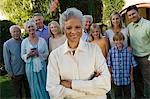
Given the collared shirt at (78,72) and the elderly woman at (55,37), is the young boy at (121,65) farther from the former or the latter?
the collared shirt at (78,72)

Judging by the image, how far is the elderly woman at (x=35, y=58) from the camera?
247 inches

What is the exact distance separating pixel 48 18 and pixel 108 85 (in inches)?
545

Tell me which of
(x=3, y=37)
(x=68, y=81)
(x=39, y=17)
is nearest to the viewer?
(x=68, y=81)

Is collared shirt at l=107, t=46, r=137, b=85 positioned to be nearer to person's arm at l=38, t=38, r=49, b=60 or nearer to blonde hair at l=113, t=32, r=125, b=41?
blonde hair at l=113, t=32, r=125, b=41

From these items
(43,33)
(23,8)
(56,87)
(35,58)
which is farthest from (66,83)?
(23,8)

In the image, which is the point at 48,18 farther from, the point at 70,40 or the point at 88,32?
the point at 70,40

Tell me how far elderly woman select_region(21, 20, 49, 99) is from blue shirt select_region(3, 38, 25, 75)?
0.21 meters

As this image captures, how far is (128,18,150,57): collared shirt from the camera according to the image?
5992 millimetres

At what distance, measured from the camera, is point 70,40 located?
2.95m

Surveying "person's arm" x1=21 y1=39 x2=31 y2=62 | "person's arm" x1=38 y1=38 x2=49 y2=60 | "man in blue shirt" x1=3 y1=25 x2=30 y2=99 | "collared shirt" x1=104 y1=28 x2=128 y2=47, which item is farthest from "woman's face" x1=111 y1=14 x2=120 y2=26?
"man in blue shirt" x1=3 y1=25 x2=30 y2=99

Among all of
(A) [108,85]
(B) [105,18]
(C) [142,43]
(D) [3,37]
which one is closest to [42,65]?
(C) [142,43]

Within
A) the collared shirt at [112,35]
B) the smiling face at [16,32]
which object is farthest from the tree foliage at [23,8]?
the collared shirt at [112,35]

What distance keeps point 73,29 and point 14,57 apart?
3.82 metres

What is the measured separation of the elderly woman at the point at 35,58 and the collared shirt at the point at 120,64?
1106 millimetres
